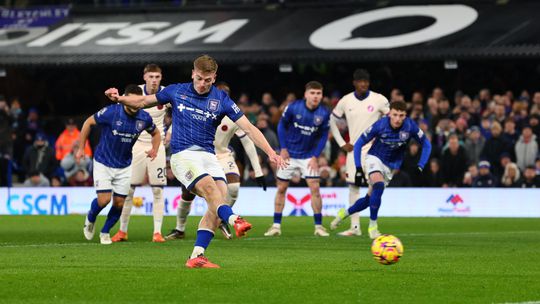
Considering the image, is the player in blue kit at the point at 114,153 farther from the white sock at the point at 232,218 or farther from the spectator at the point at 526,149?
the spectator at the point at 526,149

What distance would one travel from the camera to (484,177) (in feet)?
92.5

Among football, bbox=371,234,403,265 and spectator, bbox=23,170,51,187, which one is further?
spectator, bbox=23,170,51,187

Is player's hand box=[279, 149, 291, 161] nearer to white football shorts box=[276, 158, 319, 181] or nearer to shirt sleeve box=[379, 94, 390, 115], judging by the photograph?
white football shorts box=[276, 158, 319, 181]

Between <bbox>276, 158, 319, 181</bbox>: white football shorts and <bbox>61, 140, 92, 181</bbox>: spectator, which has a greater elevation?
<bbox>61, 140, 92, 181</bbox>: spectator

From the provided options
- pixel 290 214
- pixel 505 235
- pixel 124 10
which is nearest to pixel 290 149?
pixel 505 235

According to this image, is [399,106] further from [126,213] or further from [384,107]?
[126,213]

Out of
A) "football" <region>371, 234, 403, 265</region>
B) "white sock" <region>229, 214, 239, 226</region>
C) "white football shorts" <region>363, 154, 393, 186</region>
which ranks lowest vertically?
"football" <region>371, 234, 403, 265</region>

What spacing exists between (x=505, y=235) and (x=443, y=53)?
11316mm

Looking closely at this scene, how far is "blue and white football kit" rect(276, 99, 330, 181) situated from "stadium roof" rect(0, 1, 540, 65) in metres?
10.3

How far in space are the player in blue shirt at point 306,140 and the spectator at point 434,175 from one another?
25.1 ft

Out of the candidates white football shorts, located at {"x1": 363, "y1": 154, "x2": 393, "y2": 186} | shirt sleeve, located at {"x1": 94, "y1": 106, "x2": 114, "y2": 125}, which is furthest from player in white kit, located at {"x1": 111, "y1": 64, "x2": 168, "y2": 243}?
white football shorts, located at {"x1": 363, "y1": 154, "x2": 393, "y2": 186}

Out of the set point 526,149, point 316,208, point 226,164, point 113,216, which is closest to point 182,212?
point 226,164

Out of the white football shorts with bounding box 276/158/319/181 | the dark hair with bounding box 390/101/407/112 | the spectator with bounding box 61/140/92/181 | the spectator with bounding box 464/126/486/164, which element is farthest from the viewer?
the spectator with bounding box 61/140/92/181

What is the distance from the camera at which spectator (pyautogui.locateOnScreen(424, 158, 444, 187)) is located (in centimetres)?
2848
